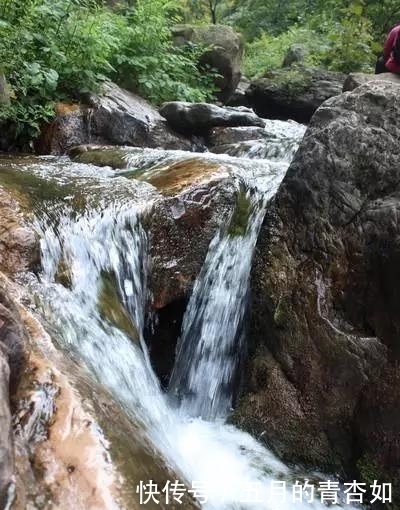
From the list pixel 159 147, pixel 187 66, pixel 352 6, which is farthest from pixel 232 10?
pixel 159 147

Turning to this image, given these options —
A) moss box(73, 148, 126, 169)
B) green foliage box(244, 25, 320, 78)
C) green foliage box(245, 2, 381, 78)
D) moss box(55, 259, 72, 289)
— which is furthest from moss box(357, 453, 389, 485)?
green foliage box(244, 25, 320, 78)

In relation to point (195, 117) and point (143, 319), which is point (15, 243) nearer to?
point (143, 319)

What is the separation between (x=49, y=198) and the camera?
416 centimetres

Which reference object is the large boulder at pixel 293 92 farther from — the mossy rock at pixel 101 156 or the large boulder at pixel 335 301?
the large boulder at pixel 335 301

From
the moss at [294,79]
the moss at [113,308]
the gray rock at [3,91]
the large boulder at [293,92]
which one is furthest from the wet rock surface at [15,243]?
the moss at [294,79]

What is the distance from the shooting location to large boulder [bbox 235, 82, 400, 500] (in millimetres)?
3258

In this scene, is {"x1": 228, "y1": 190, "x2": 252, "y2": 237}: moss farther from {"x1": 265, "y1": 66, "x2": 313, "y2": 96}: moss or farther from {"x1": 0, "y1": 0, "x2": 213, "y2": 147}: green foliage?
{"x1": 265, "y1": 66, "x2": 313, "y2": 96}: moss

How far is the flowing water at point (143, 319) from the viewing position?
3.05 metres

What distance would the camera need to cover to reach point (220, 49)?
1052 cm

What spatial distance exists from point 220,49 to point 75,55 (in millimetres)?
4147

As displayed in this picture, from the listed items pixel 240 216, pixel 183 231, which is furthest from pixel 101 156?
pixel 240 216

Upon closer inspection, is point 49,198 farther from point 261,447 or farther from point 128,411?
point 261,447

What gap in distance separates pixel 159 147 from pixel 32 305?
187 inches

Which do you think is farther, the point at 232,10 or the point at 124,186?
the point at 232,10
